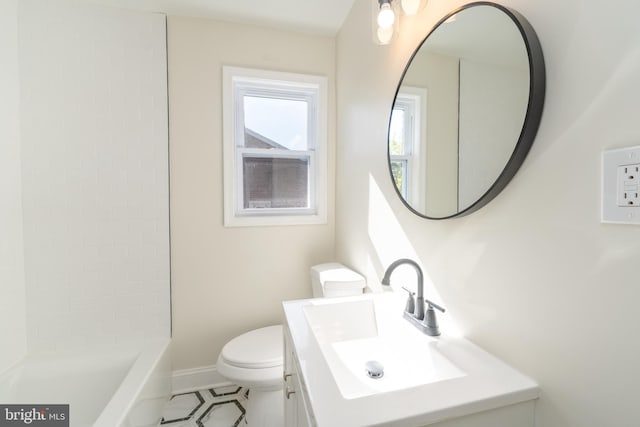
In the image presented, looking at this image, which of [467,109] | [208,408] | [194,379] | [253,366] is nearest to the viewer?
[467,109]

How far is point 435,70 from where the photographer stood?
1.00 meters

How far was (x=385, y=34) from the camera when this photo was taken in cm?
119

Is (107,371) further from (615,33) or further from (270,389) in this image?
(615,33)

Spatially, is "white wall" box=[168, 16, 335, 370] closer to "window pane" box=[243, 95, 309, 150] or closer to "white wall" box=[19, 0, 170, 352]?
"white wall" box=[19, 0, 170, 352]

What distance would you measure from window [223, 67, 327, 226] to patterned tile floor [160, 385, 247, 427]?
1.15 metres

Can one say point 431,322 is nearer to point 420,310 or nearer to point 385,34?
point 420,310

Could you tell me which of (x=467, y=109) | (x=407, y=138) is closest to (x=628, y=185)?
(x=467, y=109)

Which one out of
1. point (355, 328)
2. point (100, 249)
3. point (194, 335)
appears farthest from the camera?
point (194, 335)

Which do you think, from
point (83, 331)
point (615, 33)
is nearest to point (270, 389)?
point (83, 331)

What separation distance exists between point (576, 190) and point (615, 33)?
31 centimetres

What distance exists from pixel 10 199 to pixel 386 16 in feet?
7.27

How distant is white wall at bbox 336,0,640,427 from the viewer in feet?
1.75

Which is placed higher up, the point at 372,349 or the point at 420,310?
the point at 420,310

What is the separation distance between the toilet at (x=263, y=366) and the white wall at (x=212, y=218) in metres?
0.36
